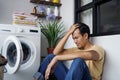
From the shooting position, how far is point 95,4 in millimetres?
2520

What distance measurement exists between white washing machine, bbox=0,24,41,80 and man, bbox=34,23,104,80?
1.65 ft

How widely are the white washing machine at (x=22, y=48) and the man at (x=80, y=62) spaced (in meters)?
0.50

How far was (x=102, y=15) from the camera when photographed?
2.47m

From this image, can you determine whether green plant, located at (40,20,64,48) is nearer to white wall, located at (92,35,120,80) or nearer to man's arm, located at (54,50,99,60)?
white wall, located at (92,35,120,80)

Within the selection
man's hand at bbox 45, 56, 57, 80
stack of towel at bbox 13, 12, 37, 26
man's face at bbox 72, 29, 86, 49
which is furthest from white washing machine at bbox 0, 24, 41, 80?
man's face at bbox 72, 29, 86, 49

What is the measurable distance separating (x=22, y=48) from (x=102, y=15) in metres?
1.20

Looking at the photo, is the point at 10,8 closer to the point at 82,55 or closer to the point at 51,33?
the point at 51,33

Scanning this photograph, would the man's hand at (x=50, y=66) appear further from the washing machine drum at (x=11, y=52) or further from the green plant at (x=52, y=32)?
the green plant at (x=52, y=32)

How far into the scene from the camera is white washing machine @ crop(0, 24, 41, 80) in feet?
8.10

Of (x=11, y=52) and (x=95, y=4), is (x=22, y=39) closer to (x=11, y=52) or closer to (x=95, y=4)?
(x=11, y=52)

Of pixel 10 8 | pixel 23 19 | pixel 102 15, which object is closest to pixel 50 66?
pixel 102 15

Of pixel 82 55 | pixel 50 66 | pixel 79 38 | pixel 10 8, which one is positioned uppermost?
pixel 10 8

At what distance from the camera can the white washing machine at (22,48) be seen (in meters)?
2.47

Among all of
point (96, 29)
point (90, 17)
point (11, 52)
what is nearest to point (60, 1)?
point (90, 17)
